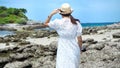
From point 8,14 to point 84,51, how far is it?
85.1 m

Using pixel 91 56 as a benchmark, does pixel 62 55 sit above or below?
above

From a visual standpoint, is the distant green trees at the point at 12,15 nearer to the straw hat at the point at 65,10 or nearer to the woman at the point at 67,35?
the woman at the point at 67,35

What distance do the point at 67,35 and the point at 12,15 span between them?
9625 cm

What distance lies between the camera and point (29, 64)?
700 inches

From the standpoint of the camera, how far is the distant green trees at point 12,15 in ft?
311

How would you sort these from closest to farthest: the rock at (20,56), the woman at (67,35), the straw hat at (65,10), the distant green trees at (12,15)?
the straw hat at (65,10)
the woman at (67,35)
the rock at (20,56)
the distant green trees at (12,15)

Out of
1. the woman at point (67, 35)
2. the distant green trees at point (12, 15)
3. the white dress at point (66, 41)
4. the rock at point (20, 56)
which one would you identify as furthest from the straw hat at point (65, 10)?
the distant green trees at point (12, 15)

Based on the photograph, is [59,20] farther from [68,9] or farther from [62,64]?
[62,64]

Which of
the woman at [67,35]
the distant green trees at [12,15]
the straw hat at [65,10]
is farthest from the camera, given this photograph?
the distant green trees at [12,15]

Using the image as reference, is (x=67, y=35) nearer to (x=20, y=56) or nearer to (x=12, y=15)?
(x=20, y=56)

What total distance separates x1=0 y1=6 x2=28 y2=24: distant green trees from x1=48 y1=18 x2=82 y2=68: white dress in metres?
83.3

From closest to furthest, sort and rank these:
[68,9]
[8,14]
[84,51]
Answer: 1. [68,9]
2. [84,51]
3. [8,14]

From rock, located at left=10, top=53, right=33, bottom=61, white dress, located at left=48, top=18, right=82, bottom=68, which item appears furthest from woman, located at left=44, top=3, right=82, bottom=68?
rock, located at left=10, top=53, right=33, bottom=61

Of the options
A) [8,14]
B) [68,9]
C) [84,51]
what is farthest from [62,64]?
[8,14]
